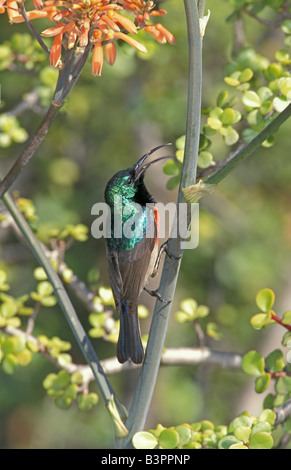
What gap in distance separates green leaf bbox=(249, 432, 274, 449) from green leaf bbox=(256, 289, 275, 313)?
1.28 feet

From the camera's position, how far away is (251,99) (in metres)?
2.18

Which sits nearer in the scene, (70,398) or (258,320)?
(258,320)

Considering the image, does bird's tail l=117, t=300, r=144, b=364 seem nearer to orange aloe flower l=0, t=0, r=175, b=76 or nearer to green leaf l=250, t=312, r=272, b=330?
green leaf l=250, t=312, r=272, b=330

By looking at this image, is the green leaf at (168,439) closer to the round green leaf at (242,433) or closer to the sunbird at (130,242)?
the round green leaf at (242,433)

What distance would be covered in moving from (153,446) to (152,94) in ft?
15.4

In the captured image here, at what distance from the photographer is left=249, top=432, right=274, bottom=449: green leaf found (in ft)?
5.71

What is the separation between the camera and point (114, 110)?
650 centimetres

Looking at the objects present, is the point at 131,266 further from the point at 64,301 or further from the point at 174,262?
the point at 174,262

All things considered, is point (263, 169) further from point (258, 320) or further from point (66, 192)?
point (258, 320)

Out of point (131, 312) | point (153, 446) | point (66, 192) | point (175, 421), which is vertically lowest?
point (175, 421)

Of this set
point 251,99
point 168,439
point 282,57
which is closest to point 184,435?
point 168,439

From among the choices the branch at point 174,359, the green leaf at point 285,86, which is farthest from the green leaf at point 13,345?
the green leaf at point 285,86

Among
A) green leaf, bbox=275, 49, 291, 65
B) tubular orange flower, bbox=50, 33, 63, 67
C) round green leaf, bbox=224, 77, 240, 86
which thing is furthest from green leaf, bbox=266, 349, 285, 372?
tubular orange flower, bbox=50, 33, 63, 67

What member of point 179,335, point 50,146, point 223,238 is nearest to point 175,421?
point 179,335
